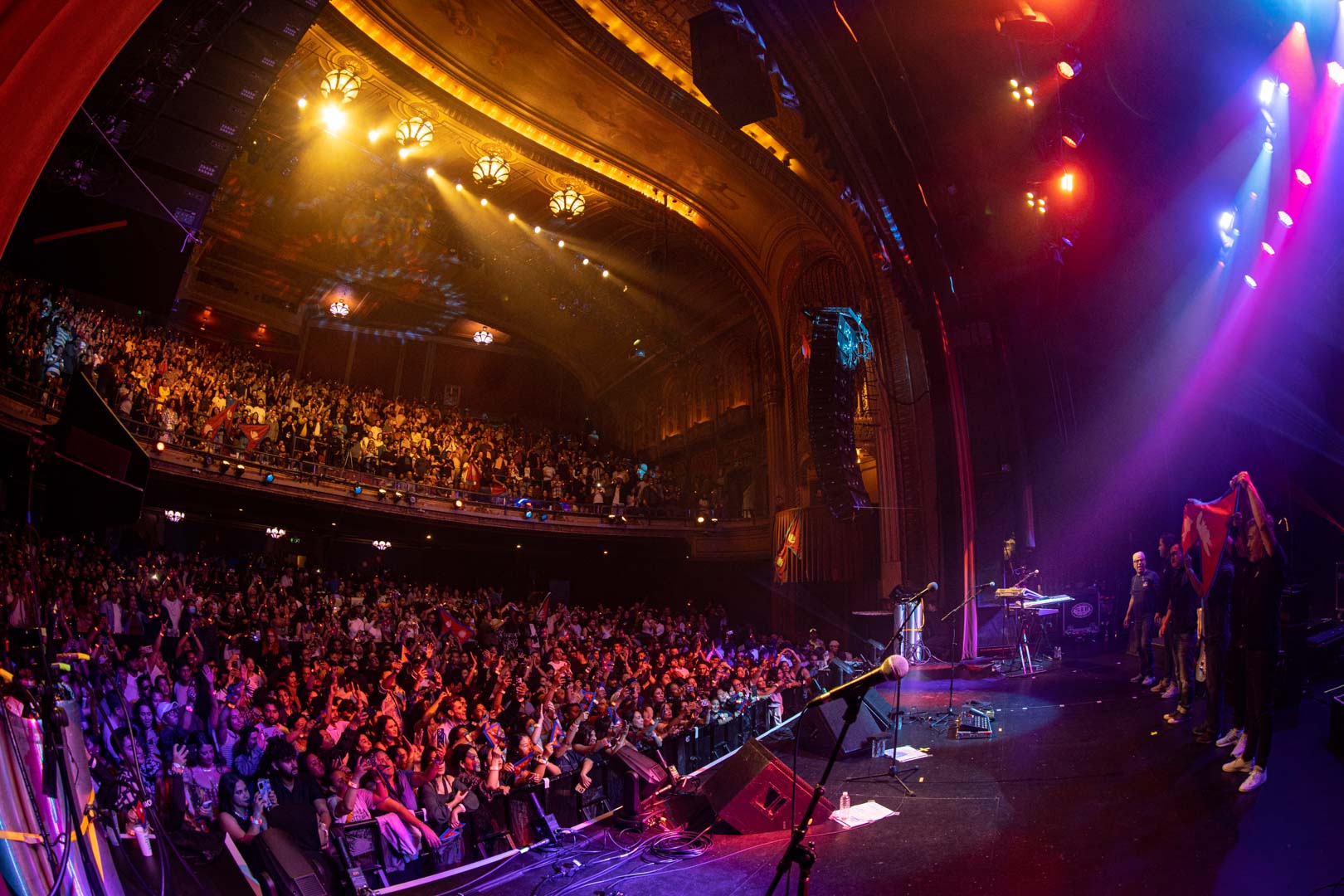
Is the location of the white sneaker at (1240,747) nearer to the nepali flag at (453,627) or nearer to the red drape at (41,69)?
the red drape at (41,69)

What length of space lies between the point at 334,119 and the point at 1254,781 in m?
17.6

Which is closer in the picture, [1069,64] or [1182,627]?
[1182,627]

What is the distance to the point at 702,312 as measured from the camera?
74.3 feet

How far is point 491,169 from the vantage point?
1686 centimetres

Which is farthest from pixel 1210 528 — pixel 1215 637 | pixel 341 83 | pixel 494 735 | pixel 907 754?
pixel 341 83

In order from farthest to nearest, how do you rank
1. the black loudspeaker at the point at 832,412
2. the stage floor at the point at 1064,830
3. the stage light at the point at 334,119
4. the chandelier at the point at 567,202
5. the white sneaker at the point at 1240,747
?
the chandelier at the point at 567,202
the stage light at the point at 334,119
the black loudspeaker at the point at 832,412
the white sneaker at the point at 1240,747
the stage floor at the point at 1064,830

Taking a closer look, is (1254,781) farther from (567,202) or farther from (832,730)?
(567,202)

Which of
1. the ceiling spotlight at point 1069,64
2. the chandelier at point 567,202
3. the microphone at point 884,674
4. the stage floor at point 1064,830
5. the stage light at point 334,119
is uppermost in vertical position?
the stage light at point 334,119

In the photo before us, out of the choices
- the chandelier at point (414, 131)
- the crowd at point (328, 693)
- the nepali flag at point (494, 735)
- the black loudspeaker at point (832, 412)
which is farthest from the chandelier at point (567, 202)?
the nepali flag at point (494, 735)

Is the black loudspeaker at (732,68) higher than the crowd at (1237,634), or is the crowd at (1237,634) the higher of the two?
the black loudspeaker at (732,68)

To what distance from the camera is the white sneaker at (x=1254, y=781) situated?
4.54 metres

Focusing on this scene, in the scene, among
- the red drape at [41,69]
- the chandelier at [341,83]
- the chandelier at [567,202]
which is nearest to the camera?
the red drape at [41,69]

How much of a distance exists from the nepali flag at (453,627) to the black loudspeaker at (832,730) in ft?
29.6

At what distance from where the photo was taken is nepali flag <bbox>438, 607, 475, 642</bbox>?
1455 cm
